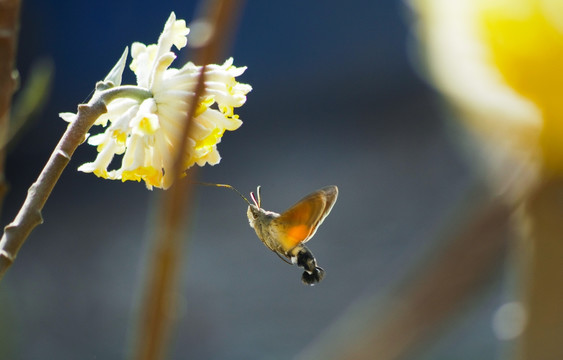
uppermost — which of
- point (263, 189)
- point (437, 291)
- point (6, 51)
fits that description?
point (263, 189)

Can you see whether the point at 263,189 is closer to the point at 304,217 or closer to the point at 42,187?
the point at 304,217

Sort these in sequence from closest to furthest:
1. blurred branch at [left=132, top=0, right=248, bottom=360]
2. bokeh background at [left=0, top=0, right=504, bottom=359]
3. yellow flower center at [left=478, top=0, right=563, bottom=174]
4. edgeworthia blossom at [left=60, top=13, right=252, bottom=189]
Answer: blurred branch at [left=132, top=0, right=248, bottom=360], yellow flower center at [left=478, top=0, right=563, bottom=174], edgeworthia blossom at [left=60, top=13, right=252, bottom=189], bokeh background at [left=0, top=0, right=504, bottom=359]

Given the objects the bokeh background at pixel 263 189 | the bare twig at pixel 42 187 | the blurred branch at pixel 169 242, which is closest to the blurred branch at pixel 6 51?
the bare twig at pixel 42 187

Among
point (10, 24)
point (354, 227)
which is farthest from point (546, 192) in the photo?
point (354, 227)

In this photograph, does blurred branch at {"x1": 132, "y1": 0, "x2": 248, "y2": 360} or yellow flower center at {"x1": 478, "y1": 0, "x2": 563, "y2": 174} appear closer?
blurred branch at {"x1": 132, "y1": 0, "x2": 248, "y2": 360}

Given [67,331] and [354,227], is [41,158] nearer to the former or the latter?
[67,331]

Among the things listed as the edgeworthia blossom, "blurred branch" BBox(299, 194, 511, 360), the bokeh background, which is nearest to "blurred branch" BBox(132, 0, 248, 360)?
"blurred branch" BBox(299, 194, 511, 360)

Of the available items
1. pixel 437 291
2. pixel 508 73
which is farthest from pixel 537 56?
pixel 437 291

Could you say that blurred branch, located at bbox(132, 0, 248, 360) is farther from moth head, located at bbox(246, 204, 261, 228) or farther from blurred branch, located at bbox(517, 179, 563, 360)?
moth head, located at bbox(246, 204, 261, 228)
